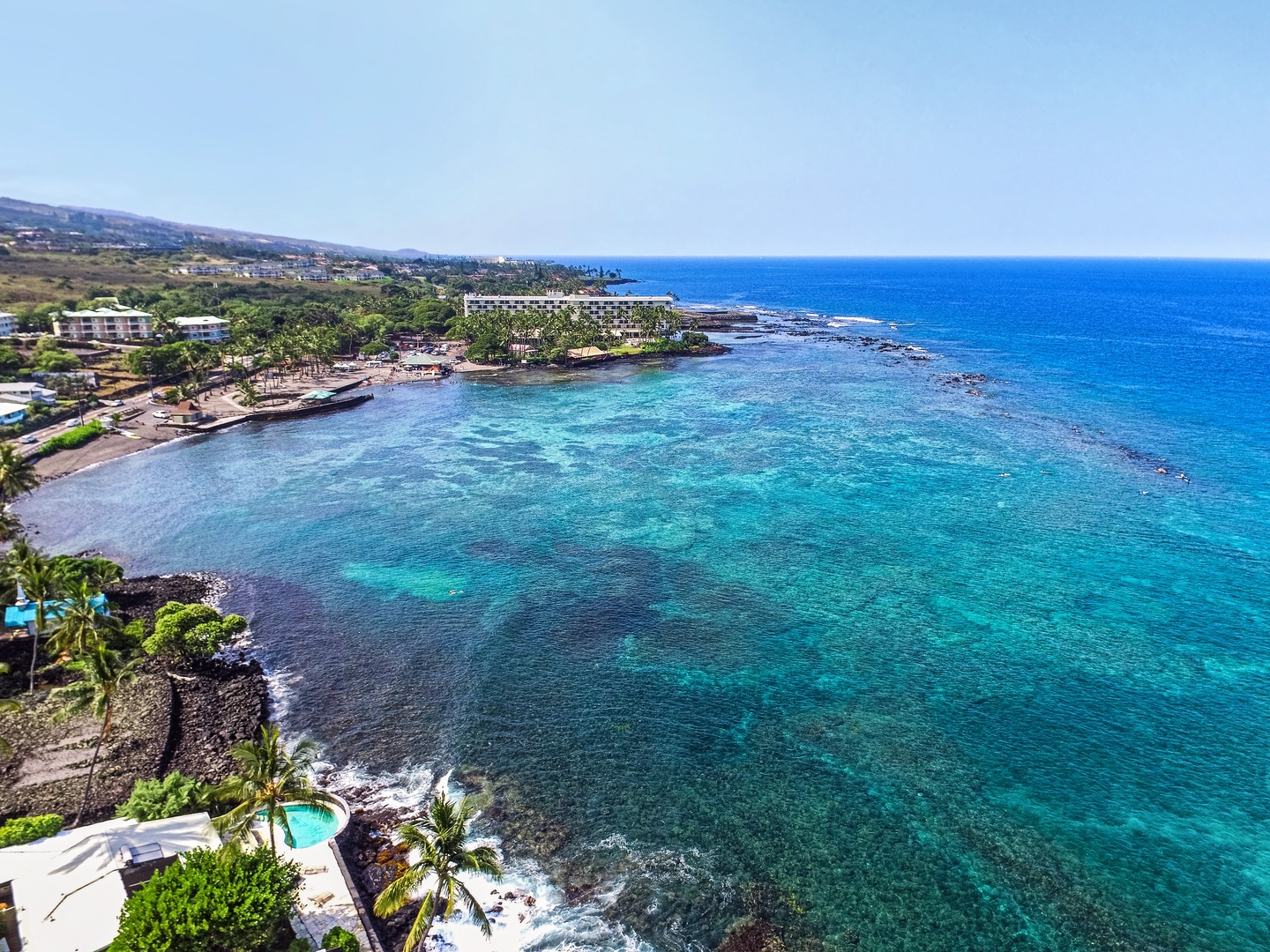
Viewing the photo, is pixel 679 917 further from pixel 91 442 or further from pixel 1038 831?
pixel 91 442

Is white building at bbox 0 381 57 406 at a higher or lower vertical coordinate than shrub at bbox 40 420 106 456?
higher

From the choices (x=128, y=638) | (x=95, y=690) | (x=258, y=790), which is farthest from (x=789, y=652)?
(x=128, y=638)

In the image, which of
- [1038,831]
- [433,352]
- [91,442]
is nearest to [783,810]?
[1038,831]

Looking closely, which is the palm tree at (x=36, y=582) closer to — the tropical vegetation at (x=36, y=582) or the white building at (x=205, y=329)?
the tropical vegetation at (x=36, y=582)

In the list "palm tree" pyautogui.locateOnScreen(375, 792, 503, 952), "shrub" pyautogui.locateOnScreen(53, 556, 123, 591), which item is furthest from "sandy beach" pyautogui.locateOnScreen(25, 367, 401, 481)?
"palm tree" pyautogui.locateOnScreen(375, 792, 503, 952)

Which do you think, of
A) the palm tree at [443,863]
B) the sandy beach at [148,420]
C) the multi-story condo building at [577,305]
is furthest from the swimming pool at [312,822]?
the multi-story condo building at [577,305]

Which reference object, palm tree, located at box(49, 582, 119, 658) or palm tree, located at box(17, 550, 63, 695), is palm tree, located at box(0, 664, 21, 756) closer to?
palm tree, located at box(49, 582, 119, 658)

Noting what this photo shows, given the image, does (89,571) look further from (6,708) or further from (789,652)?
(789,652)
